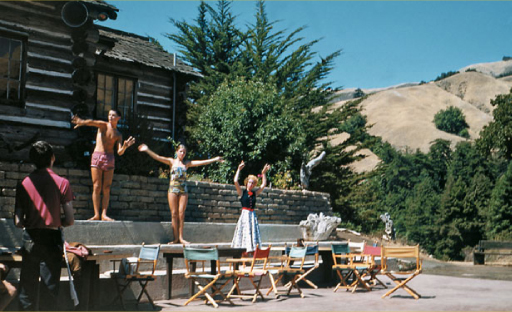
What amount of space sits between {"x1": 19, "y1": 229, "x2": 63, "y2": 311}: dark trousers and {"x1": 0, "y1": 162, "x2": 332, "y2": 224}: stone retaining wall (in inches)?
213

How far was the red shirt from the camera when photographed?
18.3 ft

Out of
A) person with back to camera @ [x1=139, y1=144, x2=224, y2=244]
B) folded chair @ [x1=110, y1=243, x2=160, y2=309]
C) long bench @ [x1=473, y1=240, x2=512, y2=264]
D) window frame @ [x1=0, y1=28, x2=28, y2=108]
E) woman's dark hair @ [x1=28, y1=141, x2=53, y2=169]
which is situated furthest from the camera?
long bench @ [x1=473, y1=240, x2=512, y2=264]

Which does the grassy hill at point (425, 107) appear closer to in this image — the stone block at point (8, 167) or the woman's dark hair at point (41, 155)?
the stone block at point (8, 167)

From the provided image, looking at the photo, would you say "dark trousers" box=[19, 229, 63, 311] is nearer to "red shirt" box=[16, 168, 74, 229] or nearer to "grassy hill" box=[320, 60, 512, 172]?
"red shirt" box=[16, 168, 74, 229]

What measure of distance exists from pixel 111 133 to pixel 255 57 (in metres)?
17.1

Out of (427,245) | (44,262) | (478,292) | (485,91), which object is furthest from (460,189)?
(485,91)

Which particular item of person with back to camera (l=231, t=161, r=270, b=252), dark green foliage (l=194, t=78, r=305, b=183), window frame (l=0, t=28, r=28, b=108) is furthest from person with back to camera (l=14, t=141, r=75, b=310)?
dark green foliage (l=194, t=78, r=305, b=183)

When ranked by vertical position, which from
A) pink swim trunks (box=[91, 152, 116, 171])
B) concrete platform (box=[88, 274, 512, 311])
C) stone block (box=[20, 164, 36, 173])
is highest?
pink swim trunks (box=[91, 152, 116, 171])

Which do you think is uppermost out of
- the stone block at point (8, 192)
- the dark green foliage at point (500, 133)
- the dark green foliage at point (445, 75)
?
the dark green foliage at point (445, 75)

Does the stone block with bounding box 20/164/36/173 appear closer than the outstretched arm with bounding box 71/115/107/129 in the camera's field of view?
No

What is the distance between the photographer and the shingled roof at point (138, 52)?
16.3m

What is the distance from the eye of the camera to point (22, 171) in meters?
10.9

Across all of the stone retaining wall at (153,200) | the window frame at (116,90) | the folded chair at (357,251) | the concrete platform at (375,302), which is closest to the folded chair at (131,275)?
the concrete platform at (375,302)

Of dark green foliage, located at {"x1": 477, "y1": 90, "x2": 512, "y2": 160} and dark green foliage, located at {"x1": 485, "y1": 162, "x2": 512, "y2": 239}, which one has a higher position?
dark green foliage, located at {"x1": 477, "y1": 90, "x2": 512, "y2": 160}
